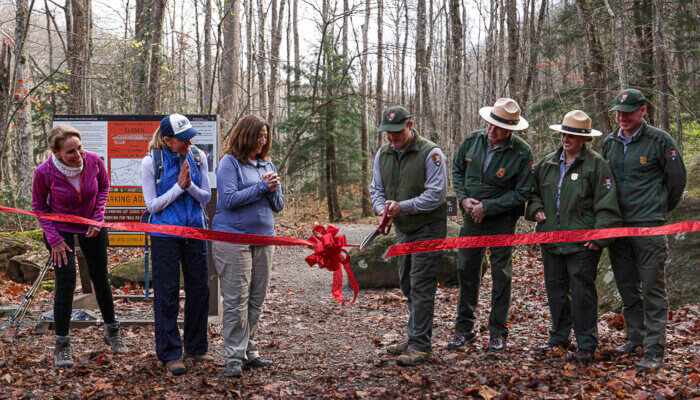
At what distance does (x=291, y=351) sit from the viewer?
5.57m

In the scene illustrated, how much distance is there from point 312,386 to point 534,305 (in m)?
4.41

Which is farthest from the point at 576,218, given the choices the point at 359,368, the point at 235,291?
the point at 235,291

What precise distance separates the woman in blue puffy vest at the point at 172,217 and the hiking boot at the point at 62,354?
0.87m

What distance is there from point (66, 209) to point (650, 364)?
551 centimetres

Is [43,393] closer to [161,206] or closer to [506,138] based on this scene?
[161,206]

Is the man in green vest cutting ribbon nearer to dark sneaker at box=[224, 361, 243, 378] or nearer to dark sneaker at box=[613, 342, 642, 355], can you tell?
dark sneaker at box=[224, 361, 243, 378]

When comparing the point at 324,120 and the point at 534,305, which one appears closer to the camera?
the point at 534,305

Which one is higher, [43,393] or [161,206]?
[161,206]

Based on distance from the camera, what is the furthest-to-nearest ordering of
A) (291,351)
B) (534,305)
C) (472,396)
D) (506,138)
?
1. (534,305)
2. (291,351)
3. (506,138)
4. (472,396)

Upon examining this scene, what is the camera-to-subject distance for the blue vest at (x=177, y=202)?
182 inches

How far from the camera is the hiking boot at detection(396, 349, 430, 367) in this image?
4.65 meters

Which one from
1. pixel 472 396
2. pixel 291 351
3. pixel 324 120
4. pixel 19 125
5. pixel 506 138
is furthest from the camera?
pixel 324 120

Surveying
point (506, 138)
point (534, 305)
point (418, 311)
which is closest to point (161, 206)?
point (418, 311)

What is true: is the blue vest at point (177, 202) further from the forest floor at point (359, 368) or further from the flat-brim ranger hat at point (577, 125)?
the flat-brim ranger hat at point (577, 125)
